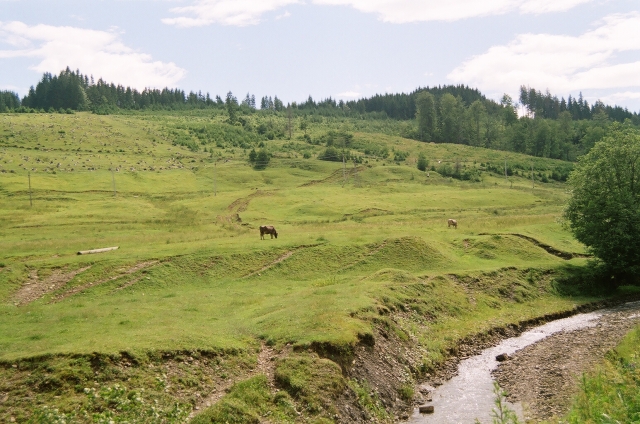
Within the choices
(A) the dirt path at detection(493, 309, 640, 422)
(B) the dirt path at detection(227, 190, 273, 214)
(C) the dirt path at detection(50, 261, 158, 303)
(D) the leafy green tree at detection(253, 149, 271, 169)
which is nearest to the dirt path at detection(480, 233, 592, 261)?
(A) the dirt path at detection(493, 309, 640, 422)

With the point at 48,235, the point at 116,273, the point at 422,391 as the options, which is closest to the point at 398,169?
the point at 48,235

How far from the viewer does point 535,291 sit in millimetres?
47375

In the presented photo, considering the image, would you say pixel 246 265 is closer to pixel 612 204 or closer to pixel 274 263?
pixel 274 263

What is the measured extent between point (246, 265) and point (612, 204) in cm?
3308

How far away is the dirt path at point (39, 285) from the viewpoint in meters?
36.9

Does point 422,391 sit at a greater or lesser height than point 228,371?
lesser

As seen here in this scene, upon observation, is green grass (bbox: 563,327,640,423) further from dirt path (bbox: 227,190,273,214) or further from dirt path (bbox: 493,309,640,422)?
dirt path (bbox: 227,190,273,214)

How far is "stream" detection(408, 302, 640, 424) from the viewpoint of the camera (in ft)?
79.0

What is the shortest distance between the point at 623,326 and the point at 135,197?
3375 inches

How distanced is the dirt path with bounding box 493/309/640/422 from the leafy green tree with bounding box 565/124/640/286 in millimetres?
13227

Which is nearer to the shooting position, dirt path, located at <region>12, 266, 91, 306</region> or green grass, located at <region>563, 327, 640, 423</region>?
green grass, located at <region>563, 327, 640, 423</region>

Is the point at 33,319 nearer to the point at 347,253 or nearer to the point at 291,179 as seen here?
the point at 347,253

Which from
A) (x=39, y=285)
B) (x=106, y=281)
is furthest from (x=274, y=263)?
(x=39, y=285)

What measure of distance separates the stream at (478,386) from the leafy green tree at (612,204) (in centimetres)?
1042
